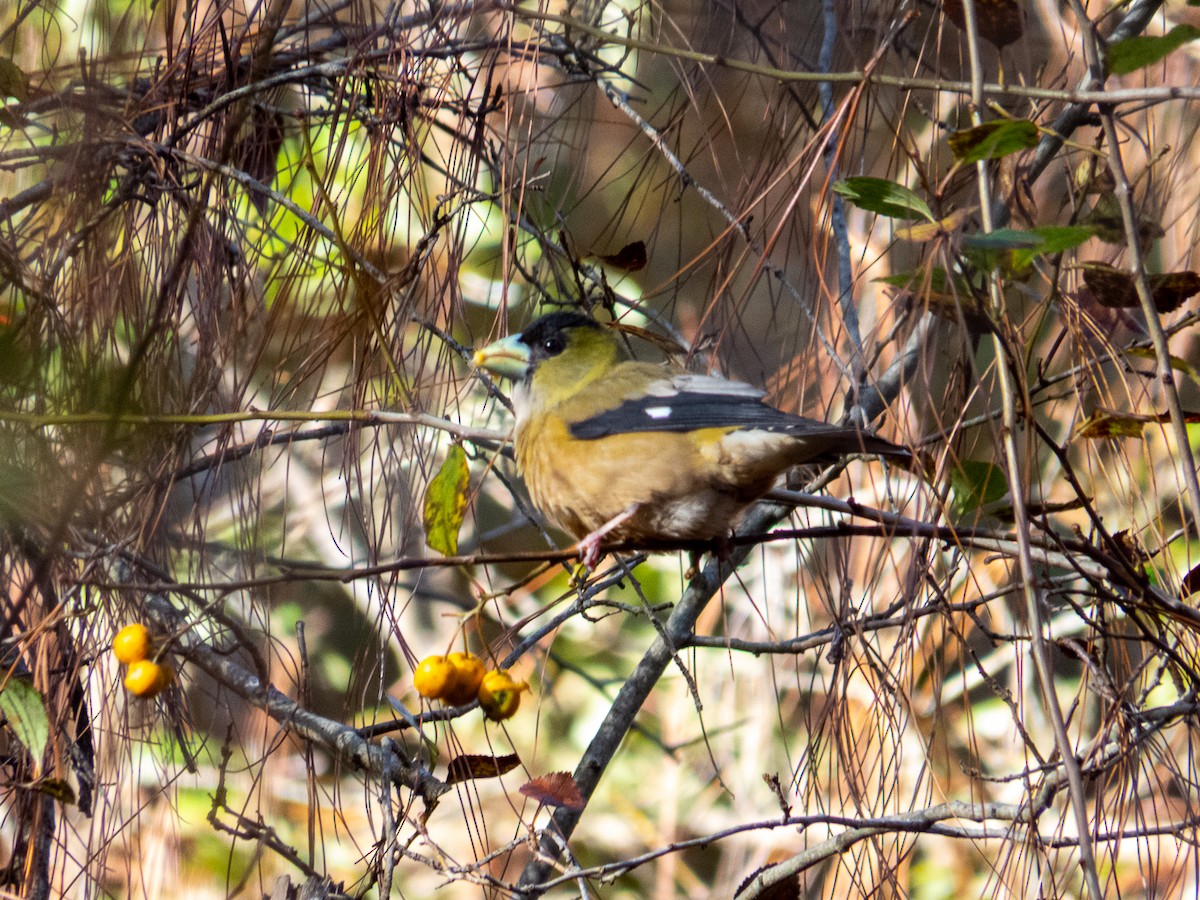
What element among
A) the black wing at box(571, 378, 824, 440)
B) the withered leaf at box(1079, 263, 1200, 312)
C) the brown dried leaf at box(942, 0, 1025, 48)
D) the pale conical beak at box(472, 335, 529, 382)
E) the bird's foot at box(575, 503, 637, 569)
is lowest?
the withered leaf at box(1079, 263, 1200, 312)

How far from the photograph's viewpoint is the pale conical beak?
7.57 ft

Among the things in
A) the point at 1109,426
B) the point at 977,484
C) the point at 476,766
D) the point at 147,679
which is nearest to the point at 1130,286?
the point at 1109,426

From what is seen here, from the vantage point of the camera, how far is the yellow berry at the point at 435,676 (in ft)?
4.79

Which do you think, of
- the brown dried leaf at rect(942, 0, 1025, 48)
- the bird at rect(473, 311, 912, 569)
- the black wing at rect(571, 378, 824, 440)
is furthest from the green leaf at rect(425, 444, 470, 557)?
the brown dried leaf at rect(942, 0, 1025, 48)

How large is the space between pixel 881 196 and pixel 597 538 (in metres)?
0.86

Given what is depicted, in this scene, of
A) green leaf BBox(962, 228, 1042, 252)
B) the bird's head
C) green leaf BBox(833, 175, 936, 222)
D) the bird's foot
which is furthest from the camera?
the bird's head

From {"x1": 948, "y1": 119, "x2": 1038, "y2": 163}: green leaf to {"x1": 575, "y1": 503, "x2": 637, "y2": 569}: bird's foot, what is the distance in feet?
3.07

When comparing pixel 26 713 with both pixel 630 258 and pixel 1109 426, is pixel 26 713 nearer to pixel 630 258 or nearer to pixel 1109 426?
pixel 630 258

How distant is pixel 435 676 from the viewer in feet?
4.79

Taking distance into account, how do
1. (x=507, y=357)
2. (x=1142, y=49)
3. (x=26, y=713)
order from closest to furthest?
(x=1142, y=49) → (x=26, y=713) → (x=507, y=357)

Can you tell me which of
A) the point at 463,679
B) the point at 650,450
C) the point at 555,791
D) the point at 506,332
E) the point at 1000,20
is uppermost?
the point at 506,332

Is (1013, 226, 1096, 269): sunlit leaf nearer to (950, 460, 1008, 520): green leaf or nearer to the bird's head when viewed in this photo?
(950, 460, 1008, 520): green leaf

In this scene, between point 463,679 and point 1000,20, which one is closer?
point 463,679

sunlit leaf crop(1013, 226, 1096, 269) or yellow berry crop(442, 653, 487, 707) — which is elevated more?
sunlit leaf crop(1013, 226, 1096, 269)
